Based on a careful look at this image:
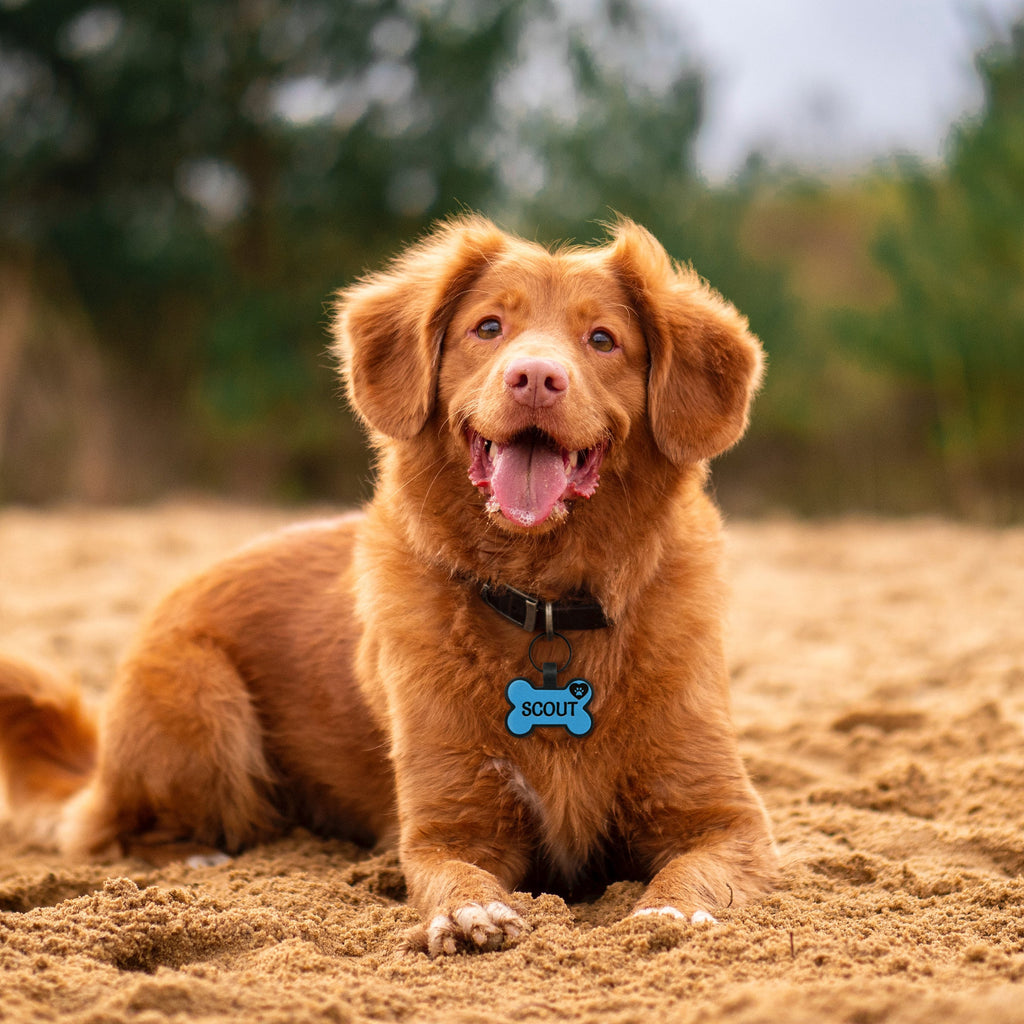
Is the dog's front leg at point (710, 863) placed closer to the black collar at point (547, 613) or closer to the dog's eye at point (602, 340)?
the black collar at point (547, 613)

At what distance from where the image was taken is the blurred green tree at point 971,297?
14883mm

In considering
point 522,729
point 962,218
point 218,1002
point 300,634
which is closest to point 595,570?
point 522,729

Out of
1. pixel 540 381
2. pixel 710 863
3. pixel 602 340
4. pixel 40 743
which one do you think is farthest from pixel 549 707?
pixel 40 743

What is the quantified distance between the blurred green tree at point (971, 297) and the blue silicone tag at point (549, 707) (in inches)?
480

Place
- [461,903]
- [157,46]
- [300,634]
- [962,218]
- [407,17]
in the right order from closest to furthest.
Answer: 1. [461,903]
2. [300,634]
3. [962,218]
4. [157,46]
5. [407,17]

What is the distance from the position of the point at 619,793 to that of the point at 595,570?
2.09 ft

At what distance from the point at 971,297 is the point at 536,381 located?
13823 mm

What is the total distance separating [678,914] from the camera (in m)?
2.80

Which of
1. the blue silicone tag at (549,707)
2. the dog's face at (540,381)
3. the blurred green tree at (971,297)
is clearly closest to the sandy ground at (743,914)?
the blue silicone tag at (549,707)

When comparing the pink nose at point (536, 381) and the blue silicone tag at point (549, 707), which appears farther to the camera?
the blue silicone tag at point (549, 707)

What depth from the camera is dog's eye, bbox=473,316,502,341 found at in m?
3.52

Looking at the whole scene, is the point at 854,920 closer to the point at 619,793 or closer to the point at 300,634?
the point at 619,793

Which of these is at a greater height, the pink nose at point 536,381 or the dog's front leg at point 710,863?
the pink nose at point 536,381

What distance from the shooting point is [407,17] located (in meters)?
18.0
